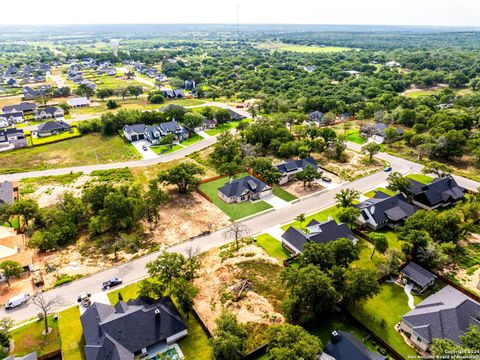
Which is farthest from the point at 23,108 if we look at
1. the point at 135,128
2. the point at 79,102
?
the point at 135,128

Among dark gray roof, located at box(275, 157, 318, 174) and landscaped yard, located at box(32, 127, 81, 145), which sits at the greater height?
dark gray roof, located at box(275, 157, 318, 174)

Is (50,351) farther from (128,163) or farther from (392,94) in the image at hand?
(392,94)

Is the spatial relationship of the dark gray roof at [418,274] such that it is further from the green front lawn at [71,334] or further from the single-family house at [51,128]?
the single-family house at [51,128]

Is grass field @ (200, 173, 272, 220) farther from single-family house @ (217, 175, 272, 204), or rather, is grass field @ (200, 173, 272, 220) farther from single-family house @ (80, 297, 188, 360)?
single-family house @ (80, 297, 188, 360)

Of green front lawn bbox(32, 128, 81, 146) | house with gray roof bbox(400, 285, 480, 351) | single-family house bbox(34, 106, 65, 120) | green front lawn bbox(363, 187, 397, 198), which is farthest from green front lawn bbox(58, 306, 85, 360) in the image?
single-family house bbox(34, 106, 65, 120)

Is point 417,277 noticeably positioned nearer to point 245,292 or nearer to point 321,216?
point 321,216

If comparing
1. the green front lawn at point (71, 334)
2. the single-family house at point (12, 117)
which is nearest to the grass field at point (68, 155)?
the single-family house at point (12, 117)
